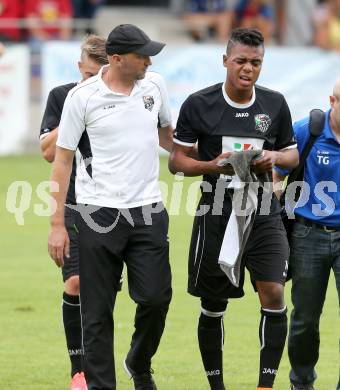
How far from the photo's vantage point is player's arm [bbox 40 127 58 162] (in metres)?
8.70

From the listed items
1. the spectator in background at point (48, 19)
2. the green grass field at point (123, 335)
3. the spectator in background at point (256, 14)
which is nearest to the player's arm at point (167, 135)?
the green grass field at point (123, 335)

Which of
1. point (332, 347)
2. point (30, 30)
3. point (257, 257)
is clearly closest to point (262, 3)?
point (30, 30)

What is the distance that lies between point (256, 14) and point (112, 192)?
21598 millimetres

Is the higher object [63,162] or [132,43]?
[132,43]

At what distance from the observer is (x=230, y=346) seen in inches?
407

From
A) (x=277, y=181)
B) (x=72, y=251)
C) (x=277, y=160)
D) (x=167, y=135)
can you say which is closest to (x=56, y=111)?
(x=167, y=135)

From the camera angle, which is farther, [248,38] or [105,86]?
[248,38]

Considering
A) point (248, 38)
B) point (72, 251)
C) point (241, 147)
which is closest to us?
point (248, 38)

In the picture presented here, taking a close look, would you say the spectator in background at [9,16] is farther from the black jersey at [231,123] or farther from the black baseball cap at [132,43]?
the black baseball cap at [132,43]

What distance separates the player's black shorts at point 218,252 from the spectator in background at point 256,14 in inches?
815

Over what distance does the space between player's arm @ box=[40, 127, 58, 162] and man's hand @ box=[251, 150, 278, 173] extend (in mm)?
1573

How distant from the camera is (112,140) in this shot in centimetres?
Answer: 789

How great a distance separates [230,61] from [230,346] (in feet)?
10.2

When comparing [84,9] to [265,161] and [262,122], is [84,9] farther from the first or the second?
[265,161]
